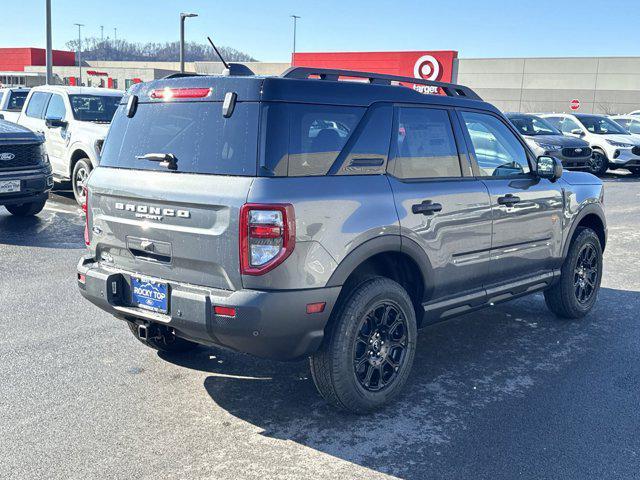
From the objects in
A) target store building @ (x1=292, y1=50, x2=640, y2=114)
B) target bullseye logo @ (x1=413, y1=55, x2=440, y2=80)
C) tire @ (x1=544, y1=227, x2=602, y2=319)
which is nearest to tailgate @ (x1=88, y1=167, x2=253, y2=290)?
tire @ (x1=544, y1=227, x2=602, y2=319)

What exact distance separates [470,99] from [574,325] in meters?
2.29

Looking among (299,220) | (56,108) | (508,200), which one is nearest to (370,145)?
(299,220)

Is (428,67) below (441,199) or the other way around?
the other way around

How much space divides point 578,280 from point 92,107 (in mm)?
8961

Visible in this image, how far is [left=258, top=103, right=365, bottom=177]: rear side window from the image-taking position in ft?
12.2

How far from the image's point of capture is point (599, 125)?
65.4 ft

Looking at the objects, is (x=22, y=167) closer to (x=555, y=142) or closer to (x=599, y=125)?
(x=555, y=142)

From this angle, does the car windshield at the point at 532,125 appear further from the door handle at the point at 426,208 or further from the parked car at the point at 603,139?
the door handle at the point at 426,208

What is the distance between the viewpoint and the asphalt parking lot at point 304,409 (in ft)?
11.7

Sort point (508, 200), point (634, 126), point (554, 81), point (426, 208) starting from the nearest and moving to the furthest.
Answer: point (426, 208) < point (508, 200) < point (634, 126) < point (554, 81)

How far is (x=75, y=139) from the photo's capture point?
448 inches

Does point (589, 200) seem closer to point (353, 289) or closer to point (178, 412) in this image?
point (353, 289)

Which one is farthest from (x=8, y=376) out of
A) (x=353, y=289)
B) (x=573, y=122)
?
(x=573, y=122)

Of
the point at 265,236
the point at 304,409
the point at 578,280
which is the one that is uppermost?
the point at 265,236
